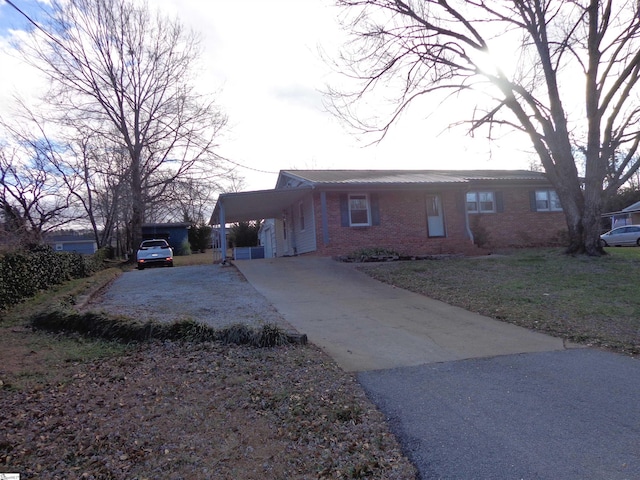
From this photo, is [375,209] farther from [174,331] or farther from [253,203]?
[174,331]

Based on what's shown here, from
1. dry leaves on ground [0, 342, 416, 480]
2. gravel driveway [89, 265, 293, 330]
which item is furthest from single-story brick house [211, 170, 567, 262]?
dry leaves on ground [0, 342, 416, 480]

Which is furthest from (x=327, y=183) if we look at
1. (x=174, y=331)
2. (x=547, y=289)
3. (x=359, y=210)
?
(x=174, y=331)

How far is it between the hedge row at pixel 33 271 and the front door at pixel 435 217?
13.5 meters

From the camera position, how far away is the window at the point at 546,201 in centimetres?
2302

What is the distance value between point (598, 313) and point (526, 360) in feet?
11.4

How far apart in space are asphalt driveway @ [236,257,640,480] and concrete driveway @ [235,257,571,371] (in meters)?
0.03

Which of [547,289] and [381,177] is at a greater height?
[381,177]

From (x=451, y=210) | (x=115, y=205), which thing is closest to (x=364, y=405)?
(x=451, y=210)

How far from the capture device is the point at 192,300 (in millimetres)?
10477

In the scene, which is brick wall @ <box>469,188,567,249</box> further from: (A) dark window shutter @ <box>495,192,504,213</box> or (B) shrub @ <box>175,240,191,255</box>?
(B) shrub @ <box>175,240,191,255</box>

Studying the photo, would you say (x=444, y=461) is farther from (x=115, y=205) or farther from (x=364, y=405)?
(x=115, y=205)

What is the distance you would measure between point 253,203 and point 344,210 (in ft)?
12.9

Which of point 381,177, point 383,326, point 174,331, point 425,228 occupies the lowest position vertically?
point 383,326

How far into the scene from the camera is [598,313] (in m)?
→ 8.67
